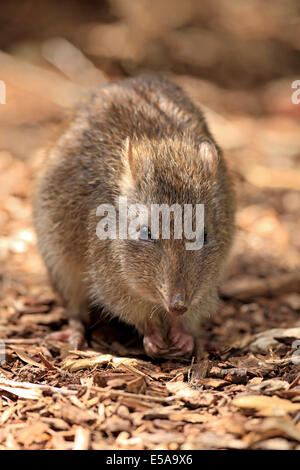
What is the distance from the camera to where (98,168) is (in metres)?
6.00

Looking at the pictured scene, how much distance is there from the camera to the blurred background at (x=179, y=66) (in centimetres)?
1062

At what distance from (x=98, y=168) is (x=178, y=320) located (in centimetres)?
178

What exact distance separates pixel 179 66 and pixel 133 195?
8.81m

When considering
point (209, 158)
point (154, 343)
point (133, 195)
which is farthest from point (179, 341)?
point (209, 158)

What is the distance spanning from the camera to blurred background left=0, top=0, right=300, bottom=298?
10617mm

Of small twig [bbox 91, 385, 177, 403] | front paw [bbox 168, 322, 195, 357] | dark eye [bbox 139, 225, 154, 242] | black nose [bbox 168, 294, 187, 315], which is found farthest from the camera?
front paw [bbox 168, 322, 195, 357]

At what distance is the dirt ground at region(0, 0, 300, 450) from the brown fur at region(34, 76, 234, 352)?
62 centimetres

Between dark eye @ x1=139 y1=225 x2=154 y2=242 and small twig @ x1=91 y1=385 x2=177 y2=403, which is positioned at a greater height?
dark eye @ x1=139 y1=225 x2=154 y2=242

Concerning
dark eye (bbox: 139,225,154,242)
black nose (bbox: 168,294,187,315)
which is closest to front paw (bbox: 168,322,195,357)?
black nose (bbox: 168,294,187,315)

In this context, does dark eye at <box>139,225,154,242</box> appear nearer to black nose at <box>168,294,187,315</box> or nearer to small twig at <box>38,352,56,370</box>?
black nose at <box>168,294,187,315</box>

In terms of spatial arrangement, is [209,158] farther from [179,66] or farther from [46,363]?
[179,66]

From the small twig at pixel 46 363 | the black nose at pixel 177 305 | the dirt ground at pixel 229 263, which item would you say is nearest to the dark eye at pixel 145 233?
the black nose at pixel 177 305
